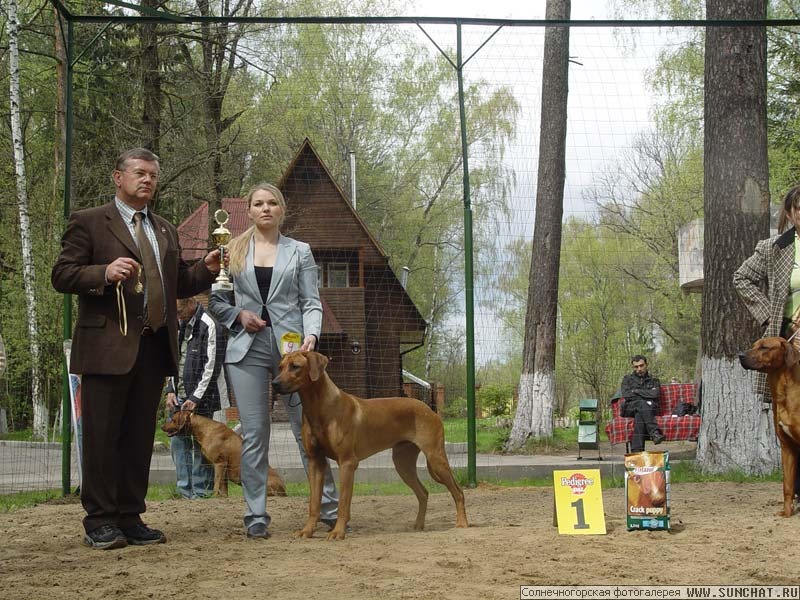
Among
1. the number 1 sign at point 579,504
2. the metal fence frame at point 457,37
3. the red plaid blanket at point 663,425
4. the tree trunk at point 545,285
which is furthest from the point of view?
the tree trunk at point 545,285

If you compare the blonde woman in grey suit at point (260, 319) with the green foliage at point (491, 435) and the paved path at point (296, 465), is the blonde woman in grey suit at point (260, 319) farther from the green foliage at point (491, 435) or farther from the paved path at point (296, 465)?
the green foliage at point (491, 435)

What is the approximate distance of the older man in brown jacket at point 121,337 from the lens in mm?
5246

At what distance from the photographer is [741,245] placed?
847 centimetres

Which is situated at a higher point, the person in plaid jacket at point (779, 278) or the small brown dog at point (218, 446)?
the person in plaid jacket at point (779, 278)

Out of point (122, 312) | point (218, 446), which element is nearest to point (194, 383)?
point (218, 446)

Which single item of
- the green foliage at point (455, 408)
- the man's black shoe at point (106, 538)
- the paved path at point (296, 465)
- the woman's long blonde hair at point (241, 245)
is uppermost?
the woman's long blonde hair at point (241, 245)

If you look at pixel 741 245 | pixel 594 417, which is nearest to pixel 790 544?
pixel 741 245

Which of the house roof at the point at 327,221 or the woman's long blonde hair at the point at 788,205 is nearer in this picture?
the woman's long blonde hair at the point at 788,205

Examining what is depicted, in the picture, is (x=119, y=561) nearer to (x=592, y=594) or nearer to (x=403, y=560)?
(x=403, y=560)

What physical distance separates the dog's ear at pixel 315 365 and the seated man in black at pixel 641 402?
738cm

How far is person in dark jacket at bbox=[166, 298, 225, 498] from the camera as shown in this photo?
8.11 metres

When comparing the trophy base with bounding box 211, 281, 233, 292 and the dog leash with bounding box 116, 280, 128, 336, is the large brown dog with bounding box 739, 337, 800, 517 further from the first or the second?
the dog leash with bounding box 116, 280, 128, 336

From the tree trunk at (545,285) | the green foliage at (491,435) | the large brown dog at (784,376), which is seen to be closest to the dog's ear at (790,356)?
the large brown dog at (784,376)

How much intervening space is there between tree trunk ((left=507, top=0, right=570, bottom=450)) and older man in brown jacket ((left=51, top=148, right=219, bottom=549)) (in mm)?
8912
